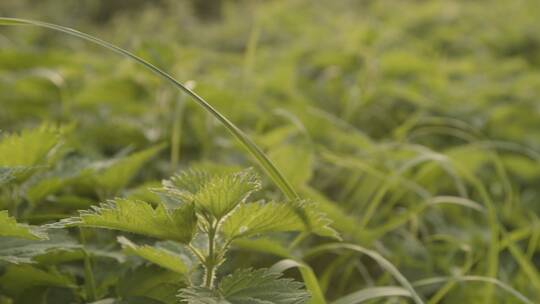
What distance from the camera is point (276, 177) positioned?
0.66 metres

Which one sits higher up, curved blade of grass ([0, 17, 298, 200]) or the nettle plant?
curved blade of grass ([0, 17, 298, 200])

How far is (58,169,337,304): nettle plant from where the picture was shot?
1.83ft

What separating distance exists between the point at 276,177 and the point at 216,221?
93mm

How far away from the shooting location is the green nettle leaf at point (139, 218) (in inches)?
21.8

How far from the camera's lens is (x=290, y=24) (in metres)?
3.67

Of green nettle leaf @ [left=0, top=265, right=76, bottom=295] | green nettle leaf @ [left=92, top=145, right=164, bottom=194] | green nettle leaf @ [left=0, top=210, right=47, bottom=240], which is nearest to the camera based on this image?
green nettle leaf @ [left=0, top=210, right=47, bottom=240]

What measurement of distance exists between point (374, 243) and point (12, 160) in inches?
22.3

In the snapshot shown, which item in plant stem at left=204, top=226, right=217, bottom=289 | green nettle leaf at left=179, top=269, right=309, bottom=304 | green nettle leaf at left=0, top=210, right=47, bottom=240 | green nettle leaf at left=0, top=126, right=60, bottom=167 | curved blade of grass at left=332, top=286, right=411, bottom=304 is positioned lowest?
curved blade of grass at left=332, top=286, right=411, bottom=304

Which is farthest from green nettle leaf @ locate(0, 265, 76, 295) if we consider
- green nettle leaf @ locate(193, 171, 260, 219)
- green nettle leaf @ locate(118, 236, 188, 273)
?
green nettle leaf @ locate(193, 171, 260, 219)

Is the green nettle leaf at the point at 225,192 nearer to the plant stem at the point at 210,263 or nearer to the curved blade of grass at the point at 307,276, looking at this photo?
the plant stem at the point at 210,263

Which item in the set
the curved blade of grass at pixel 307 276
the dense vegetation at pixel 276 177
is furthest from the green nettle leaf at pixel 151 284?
the curved blade of grass at pixel 307 276

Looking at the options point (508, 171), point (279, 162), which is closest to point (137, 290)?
point (279, 162)

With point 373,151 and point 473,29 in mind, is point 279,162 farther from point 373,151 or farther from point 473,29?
point 473,29

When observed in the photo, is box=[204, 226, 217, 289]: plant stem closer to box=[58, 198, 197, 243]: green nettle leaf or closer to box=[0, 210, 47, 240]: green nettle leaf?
box=[58, 198, 197, 243]: green nettle leaf
